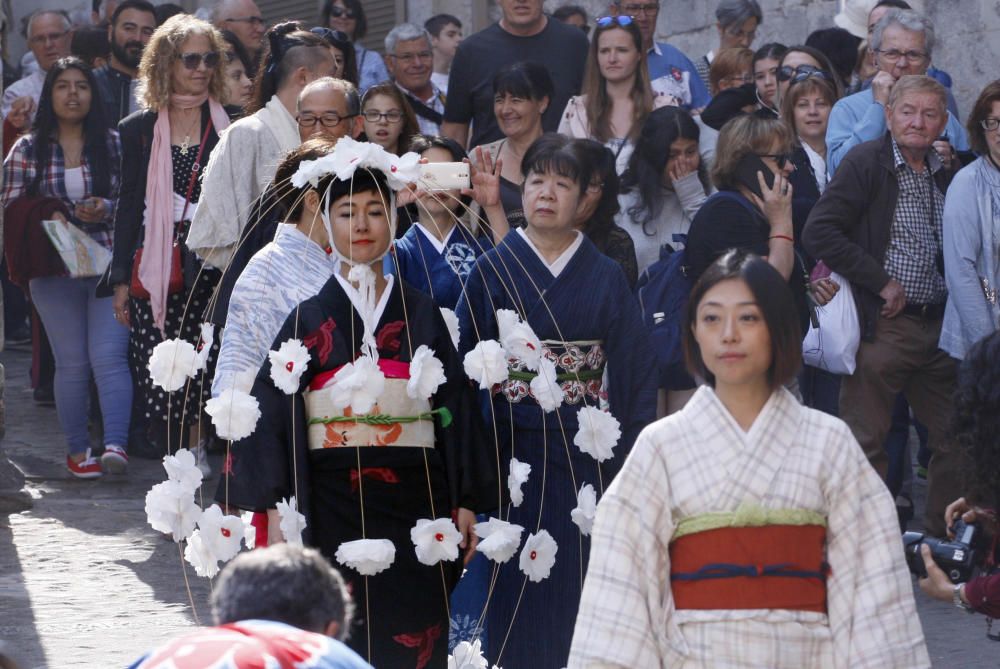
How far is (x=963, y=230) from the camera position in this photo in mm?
7375

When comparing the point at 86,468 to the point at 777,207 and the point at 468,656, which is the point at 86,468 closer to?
the point at 777,207

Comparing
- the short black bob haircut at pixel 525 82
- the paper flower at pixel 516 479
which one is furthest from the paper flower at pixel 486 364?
the short black bob haircut at pixel 525 82

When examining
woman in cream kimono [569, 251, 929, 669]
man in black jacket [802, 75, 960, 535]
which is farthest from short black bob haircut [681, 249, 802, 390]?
man in black jacket [802, 75, 960, 535]

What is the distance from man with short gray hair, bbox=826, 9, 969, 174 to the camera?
8.00 m

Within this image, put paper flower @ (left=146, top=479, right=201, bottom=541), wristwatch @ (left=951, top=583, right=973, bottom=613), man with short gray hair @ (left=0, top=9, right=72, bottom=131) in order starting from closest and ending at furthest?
wristwatch @ (left=951, top=583, right=973, bottom=613)
paper flower @ (left=146, top=479, right=201, bottom=541)
man with short gray hair @ (left=0, top=9, right=72, bottom=131)

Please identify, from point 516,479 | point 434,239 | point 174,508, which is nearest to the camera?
point 174,508

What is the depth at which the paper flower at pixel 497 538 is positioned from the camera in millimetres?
5207

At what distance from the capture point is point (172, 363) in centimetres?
524

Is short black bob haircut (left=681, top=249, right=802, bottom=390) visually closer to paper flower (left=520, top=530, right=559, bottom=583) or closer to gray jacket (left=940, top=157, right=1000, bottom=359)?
paper flower (left=520, top=530, right=559, bottom=583)

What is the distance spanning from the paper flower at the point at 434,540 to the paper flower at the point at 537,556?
19.2 inches

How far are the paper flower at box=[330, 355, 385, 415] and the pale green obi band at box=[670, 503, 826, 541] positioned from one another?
1159mm

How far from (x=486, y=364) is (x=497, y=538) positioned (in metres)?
0.50

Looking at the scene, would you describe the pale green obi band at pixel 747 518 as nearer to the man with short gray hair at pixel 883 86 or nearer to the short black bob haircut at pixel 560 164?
the short black bob haircut at pixel 560 164

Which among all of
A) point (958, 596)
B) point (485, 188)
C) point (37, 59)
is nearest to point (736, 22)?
point (485, 188)
